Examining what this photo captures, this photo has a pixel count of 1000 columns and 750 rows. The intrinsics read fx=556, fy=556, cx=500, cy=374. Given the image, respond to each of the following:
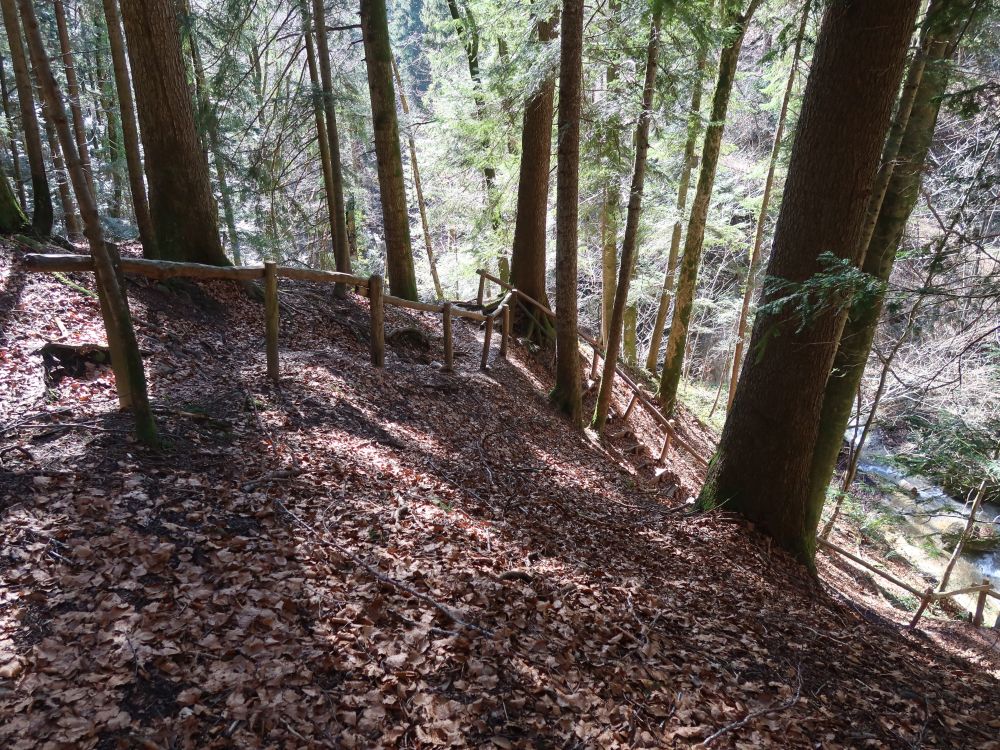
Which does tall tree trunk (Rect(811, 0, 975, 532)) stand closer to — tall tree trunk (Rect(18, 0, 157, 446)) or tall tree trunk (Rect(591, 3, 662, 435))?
tall tree trunk (Rect(591, 3, 662, 435))

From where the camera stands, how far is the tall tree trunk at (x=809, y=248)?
4.62m

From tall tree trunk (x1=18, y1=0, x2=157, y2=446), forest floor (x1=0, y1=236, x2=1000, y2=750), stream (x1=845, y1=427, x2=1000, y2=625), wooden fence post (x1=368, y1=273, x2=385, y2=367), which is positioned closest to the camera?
forest floor (x1=0, y1=236, x2=1000, y2=750)

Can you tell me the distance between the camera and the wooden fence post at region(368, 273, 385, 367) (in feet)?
24.0

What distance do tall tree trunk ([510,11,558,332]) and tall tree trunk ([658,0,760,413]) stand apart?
9.72 ft

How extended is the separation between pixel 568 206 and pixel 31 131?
26.3ft

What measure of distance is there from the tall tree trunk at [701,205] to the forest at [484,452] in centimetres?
9

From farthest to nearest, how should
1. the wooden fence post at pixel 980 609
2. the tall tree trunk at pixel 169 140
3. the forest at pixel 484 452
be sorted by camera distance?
the wooden fence post at pixel 980 609, the tall tree trunk at pixel 169 140, the forest at pixel 484 452

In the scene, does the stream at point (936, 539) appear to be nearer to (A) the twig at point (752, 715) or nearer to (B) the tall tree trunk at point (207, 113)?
(A) the twig at point (752, 715)

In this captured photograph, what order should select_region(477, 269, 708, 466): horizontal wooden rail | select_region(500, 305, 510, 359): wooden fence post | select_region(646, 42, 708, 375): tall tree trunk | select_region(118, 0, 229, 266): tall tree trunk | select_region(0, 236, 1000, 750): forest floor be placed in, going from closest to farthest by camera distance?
1. select_region(0, 236, 1000, 750): forest floor
2. select_region(118, 0, 229, 266): tall tree trunk
3. select_region(646, 42, 708, 375): tall tree trunk
4. select_region(500, 305, 510, 359): wooden fence post
5. select_region(477, 269, 708, 466): horizontal wooden rail

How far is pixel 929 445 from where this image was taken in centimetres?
828

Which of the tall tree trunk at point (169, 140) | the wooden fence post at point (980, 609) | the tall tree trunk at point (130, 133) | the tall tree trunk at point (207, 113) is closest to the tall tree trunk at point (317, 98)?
the tall tree trunk at point (207, 113)

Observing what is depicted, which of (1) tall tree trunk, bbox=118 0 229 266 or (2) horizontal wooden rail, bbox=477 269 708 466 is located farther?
(2) horizontal wooden rail, bbox=477 269 708 466

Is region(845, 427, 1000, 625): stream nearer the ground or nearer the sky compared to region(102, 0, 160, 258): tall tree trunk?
nearer the ground

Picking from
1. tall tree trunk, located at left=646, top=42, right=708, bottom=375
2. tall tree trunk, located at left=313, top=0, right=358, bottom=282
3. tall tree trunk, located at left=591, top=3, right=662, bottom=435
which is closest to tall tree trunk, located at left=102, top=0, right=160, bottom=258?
tall tree trunk, located at left=313, top=0, right=358, bottom=282
